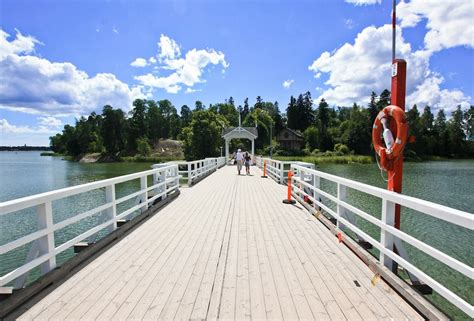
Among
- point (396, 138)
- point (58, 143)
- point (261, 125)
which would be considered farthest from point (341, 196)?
point (58, 143)

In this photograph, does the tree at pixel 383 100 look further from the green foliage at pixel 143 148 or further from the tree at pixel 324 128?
the green foliage at pixel 143 148

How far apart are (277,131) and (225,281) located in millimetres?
73891

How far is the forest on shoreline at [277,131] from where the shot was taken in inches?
1965

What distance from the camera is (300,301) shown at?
277cm

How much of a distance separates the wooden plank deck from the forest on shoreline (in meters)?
41.5

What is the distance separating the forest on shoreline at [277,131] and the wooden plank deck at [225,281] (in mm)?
41518

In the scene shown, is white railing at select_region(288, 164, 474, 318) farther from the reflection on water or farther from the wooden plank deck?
the reflection on water

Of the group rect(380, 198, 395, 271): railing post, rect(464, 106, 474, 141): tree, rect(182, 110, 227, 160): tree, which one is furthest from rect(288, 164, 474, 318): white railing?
rect(464, 106, 474, 141): tree

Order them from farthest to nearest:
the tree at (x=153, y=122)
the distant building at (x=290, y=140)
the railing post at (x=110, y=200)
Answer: the tree at (x=153, y=122) < the distant building at (x=290, y=140) < the railing post at (x=110, y=200)

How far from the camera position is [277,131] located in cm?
7581

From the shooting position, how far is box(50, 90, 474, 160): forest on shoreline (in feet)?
164

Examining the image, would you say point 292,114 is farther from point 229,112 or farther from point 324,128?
point 229,112

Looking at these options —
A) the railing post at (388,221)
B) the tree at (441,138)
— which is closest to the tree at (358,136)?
the tree at (441,138)

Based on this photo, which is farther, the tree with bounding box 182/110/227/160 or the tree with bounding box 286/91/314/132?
the tree with bounding box 286/91/314/132
